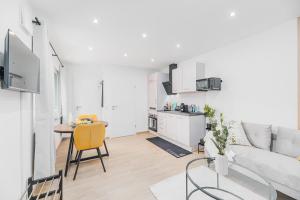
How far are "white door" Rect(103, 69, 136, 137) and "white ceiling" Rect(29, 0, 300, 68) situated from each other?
61.9 inches

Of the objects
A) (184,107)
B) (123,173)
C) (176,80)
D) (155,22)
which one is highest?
(155,22)

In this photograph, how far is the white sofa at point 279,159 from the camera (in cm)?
170

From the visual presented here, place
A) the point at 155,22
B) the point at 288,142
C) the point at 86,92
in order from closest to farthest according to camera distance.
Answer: the point at 288,142 → the point at 155,22 → the point at 86,92

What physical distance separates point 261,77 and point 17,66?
368 centimetres

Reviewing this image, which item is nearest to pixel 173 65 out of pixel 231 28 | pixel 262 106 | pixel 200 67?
pixel 200 67

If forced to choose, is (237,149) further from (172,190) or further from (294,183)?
(172,190)

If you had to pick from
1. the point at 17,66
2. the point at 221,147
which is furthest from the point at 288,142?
the point at 17,66

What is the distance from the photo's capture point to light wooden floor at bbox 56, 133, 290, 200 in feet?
6.69

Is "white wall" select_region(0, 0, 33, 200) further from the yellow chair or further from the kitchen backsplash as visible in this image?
the kitchen backsplash

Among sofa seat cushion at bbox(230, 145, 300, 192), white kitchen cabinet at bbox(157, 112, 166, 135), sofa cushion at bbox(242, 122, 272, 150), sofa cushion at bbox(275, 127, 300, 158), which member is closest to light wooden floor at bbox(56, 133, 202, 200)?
white kitchen cabinet at bbox(157, 112, 166, 135)

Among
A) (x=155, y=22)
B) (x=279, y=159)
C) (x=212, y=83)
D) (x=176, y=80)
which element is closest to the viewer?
(x=279, y=159)

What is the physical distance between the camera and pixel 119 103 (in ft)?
17.0

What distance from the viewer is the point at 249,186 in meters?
1.71

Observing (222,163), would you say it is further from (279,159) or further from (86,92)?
(86,92)
